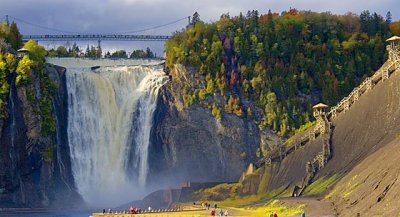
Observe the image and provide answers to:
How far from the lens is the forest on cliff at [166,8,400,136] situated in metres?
116

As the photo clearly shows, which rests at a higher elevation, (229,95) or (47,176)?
(229,95)

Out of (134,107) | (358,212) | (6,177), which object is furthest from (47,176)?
(358,212)

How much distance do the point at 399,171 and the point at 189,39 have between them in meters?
70.7

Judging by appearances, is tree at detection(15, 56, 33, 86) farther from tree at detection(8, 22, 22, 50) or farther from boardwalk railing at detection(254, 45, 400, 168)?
boardwalk railing at detection(254, 45, 400, 168)

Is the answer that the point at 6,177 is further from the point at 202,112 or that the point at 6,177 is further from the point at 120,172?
the point at 202,112

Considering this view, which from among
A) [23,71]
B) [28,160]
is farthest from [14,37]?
[28,160]

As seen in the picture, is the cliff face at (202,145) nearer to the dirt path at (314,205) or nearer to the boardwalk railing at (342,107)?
the boardwalk railing at (342,107)

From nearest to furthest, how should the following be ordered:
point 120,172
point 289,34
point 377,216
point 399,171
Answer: point 377,216
point 399,171
point 120,172
point 289,34

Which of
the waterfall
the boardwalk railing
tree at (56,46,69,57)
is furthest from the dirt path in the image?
tree at (56,46,69,57)

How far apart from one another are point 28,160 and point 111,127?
17069mm

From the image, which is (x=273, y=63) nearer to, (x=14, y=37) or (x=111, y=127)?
(x=111, y=127)

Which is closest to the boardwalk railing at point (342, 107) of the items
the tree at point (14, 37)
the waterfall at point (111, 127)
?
the waterfall at point (111, 127)

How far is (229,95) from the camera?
11725 cm

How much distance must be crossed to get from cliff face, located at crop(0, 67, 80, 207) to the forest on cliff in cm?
2102
